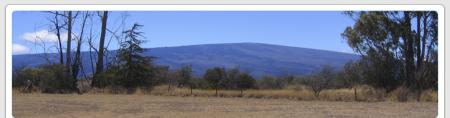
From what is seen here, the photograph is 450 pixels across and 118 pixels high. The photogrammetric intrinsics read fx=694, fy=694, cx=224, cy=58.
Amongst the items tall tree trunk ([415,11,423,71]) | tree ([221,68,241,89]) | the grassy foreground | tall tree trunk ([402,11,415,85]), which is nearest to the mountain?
tree ([221,68,241,89])

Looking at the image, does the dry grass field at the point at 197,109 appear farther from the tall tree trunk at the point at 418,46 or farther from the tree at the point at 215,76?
the tall tree trunk at the point at 418,46

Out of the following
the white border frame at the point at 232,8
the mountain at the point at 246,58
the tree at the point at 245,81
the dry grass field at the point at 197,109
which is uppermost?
the white border frame at the point at 232,8

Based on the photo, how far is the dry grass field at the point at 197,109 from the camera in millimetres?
14836

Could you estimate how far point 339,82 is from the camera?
73.5 feet

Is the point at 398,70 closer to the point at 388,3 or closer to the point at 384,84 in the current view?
the point at 384,84

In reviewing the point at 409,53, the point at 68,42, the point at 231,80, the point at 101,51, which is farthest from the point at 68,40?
the point at 409,53

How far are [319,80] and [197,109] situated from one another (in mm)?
7214

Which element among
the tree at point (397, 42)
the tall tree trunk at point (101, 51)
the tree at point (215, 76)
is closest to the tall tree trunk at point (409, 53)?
the tree at point (397, 42)

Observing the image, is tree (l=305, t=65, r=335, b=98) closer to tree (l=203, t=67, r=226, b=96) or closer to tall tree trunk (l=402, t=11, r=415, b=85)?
tall tree trunk (l=402, t=11, r=415, b=85)

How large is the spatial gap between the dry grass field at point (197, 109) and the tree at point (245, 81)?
300 cm

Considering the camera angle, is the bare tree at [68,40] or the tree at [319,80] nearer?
the tree at [319,80]

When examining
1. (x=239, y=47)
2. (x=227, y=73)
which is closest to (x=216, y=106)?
(x=239, y=47)

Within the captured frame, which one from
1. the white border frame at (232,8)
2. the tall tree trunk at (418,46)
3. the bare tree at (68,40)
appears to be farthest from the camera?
the bare tree at (68,40)

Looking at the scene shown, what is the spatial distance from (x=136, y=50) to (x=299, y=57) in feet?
19.6
